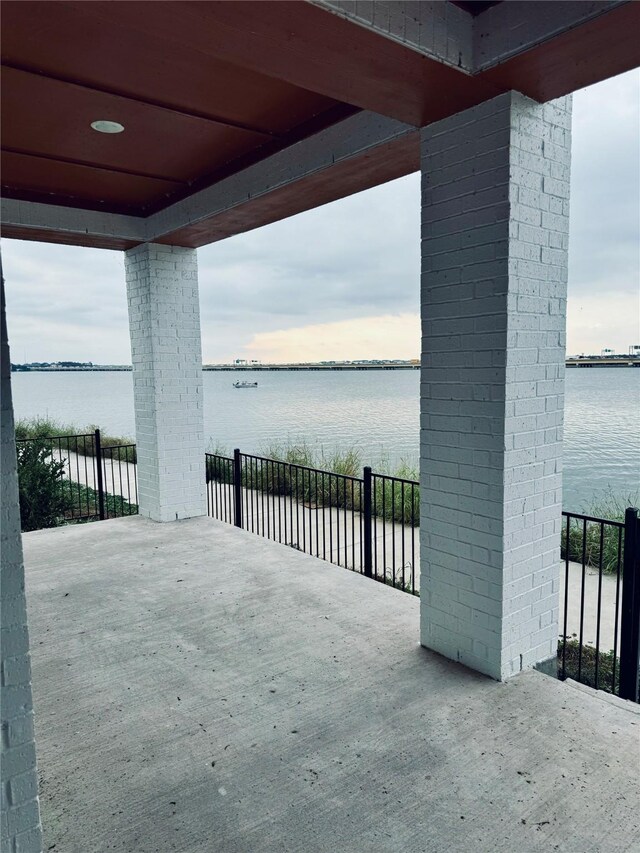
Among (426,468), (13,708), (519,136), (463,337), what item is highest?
(519,136)

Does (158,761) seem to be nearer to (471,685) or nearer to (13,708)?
(13,708)

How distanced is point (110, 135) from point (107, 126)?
0.19 metres

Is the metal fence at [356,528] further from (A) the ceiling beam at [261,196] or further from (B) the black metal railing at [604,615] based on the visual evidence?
(A) the ceiling beam at [261,196]

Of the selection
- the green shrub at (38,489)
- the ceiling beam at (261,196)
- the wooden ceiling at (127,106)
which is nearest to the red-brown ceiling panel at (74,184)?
the wooden ceiling at (127,106)

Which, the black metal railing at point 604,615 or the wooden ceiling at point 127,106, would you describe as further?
the black metal railing at point 604,615

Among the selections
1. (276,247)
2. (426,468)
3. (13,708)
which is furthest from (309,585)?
(276,247)

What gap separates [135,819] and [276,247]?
167ft

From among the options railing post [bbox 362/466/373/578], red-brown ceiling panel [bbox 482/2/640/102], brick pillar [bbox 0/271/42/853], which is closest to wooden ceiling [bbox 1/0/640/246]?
red-brown ceiling panel [bbox 482/2/640/102]

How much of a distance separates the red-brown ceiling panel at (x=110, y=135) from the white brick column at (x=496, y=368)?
1.82 m

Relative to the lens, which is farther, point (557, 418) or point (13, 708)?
point (557, 418)

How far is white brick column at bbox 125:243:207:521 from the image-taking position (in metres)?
6.40

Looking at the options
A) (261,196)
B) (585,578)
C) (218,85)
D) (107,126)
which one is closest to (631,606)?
(585,578)

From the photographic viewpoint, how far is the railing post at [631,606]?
9.61 ft

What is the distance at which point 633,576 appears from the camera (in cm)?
294
